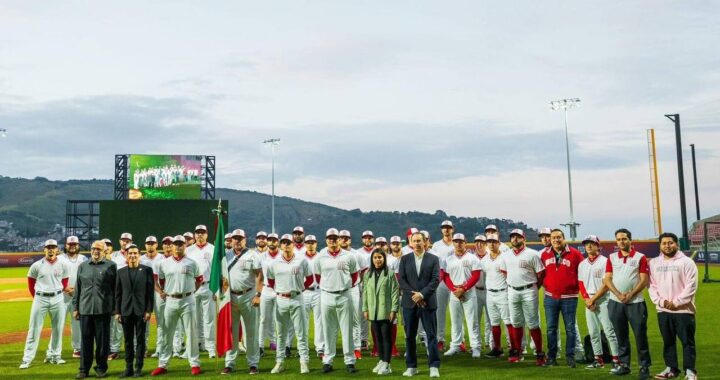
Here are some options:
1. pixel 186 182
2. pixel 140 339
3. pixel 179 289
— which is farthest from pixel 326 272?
pixel 186 182

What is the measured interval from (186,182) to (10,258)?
1559 cm

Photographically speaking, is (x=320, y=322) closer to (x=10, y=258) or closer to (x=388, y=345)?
(x=388, y=345)

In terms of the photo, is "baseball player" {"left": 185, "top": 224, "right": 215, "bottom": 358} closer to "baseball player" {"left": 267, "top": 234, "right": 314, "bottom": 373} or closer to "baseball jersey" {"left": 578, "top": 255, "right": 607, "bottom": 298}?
"baseball player" {"left": 267, "top": 234, "right": 314, "bottom": 373}

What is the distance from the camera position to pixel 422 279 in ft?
33.9

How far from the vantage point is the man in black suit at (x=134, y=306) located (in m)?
10.6

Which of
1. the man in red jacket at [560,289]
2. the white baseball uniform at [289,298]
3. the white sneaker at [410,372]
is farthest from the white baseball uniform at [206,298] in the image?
the man in red jacket at [560,289]

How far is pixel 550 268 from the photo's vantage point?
1074 centimetres

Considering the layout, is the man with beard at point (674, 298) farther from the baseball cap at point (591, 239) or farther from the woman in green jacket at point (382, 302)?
the woman in green jacket at point (382, 302)

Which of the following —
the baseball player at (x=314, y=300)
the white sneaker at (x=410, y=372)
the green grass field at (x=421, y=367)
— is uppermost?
the baseball player at (x=314, y=300)

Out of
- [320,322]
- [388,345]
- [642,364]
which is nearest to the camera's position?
[642,364]

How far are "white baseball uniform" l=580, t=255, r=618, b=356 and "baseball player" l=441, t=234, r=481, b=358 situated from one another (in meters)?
2.09

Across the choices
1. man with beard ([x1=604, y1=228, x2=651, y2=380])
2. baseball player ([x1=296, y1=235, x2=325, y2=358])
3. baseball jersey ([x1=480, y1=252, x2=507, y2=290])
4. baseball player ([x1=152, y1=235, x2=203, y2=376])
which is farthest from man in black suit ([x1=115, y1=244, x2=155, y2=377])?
man with beard ([x1=604, y1=228, x2=651, y2=380])

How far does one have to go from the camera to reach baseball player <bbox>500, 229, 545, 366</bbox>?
1085 centimetres

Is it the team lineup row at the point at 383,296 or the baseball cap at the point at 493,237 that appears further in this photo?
the baseball cap at the point at 493,237
